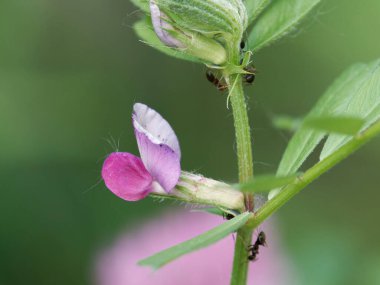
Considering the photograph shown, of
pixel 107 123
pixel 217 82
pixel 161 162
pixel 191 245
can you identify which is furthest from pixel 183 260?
pixel 107 123

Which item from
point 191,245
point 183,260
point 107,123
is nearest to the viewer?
point 191,245

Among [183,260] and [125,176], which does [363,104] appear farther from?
[183,260]

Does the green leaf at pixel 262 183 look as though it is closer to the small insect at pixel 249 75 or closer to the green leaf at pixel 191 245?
the green leaf at pixel 191 245

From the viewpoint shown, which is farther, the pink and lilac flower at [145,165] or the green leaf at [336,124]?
the pink and lilac flower at [145,165]

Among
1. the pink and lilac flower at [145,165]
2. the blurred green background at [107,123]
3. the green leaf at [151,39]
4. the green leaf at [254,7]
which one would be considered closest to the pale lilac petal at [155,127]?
the pink and lilac flower at [145,165]

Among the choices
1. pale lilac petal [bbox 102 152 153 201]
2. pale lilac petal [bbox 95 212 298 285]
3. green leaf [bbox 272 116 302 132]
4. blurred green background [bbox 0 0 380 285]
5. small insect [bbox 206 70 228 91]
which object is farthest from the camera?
blurred green background [bbox 0 0 380 285]

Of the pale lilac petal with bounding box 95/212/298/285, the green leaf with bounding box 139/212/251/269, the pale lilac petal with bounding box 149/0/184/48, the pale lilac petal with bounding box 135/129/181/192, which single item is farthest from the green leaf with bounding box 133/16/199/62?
the pale lilac petal with bounding box 95/212/298/285

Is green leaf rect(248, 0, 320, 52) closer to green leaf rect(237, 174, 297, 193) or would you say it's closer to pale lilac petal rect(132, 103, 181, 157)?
pale lilac petal rect(132, 103, 181, 157)
